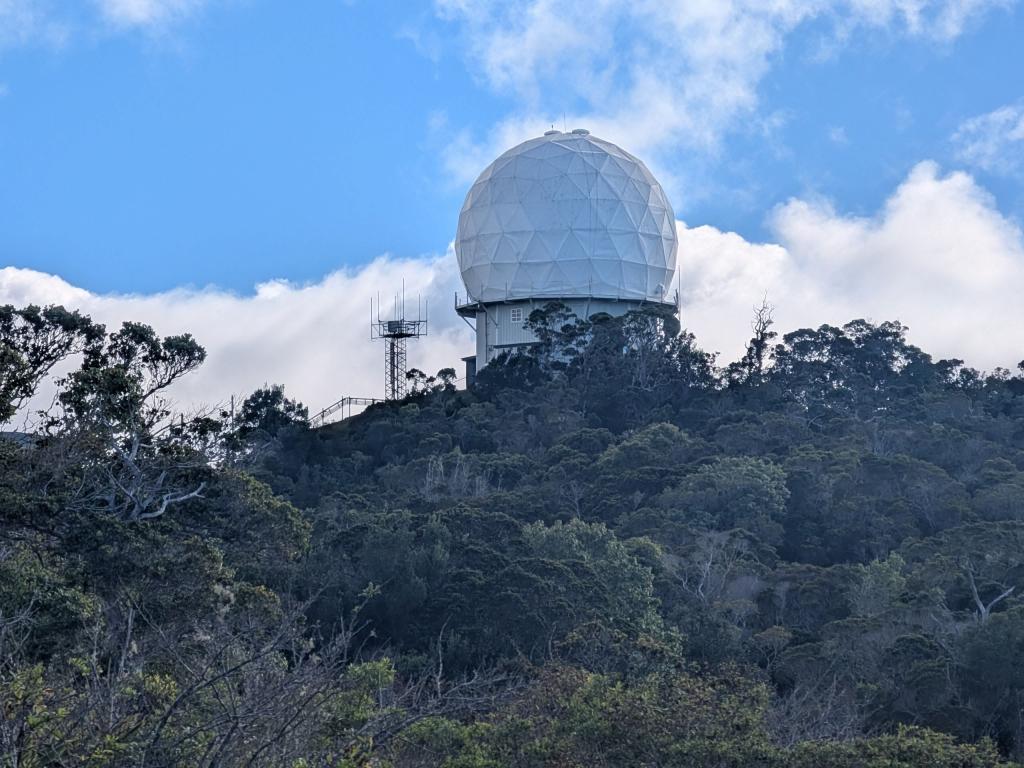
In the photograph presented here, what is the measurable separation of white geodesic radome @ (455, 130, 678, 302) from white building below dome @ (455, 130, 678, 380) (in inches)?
1.7

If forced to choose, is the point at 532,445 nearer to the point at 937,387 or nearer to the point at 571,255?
the point at 571,255

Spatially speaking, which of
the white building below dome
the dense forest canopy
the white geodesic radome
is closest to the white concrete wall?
the white building below dome

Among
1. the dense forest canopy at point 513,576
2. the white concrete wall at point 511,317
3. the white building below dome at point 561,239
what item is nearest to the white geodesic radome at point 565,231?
the white building below dome at point 561,239

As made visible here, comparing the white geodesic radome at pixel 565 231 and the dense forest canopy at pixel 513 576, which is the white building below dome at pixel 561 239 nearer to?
the white geodesic radome at pixel 565 231

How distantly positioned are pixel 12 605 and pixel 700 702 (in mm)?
9853

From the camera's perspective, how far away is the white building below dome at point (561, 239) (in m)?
60.7

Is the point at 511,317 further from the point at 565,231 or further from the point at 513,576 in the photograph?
the point at 513,576

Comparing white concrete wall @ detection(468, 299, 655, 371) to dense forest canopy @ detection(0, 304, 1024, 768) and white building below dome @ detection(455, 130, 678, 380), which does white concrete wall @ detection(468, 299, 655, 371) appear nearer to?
white building below dome @ detection(455, 130, 678, 380)

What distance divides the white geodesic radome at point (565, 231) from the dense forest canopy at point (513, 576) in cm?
441

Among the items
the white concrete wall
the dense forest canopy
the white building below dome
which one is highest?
the white building below dome

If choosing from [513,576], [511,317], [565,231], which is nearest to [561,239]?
[565,231]

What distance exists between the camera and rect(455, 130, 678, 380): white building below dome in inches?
2388

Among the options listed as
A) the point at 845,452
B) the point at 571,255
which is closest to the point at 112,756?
the point at 845,452

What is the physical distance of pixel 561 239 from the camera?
60.3 meters
